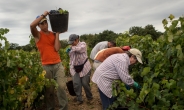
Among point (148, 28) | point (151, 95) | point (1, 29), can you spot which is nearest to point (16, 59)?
point (1, 29)

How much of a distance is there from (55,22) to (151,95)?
2.59 metres

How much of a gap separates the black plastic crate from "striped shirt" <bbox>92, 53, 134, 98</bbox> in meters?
1.35

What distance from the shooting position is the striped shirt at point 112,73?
3.19 m

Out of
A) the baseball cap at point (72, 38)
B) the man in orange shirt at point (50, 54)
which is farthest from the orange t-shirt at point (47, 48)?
the baseball cap at point (72, 38)

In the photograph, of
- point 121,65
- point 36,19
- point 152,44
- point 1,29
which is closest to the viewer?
point 1,29

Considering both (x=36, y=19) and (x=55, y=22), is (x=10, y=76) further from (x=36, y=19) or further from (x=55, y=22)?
(x=55, y=22)

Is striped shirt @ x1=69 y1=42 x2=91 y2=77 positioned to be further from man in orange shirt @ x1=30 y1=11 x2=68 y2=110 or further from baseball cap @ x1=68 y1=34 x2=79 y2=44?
man in orange shirt @ x1=30 y1=11 x2=68 y2=110

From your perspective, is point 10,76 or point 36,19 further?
point 36,19

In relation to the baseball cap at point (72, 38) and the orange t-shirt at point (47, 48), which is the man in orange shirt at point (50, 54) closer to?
the orange t-shirt at point (47, 48)

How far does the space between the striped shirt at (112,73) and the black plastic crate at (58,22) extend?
1355mm

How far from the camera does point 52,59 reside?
4.37 m

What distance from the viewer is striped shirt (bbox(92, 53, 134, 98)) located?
3188mm

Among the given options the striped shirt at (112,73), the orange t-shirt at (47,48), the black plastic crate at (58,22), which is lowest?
the striped shirt at (112,73)

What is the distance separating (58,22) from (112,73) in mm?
1597
